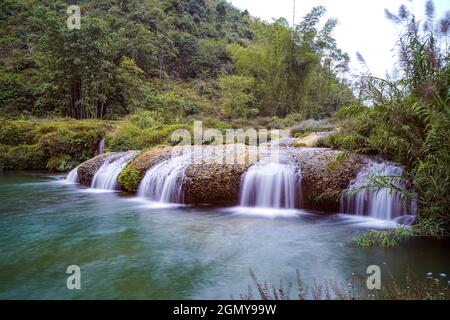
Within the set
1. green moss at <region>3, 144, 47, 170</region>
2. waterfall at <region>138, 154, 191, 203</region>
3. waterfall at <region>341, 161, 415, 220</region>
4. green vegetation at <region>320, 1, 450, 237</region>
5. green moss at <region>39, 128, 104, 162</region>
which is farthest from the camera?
green moss at <region>39, 128, 104, 162</region>

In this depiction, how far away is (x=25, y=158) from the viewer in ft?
50.3

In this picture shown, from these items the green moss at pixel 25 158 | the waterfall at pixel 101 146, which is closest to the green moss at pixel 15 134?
the green moss at pixel 25 158

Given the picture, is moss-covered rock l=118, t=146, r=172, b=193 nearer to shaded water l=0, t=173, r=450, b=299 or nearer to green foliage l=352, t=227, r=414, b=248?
shaded water l=0, t=173, r=450, b=299

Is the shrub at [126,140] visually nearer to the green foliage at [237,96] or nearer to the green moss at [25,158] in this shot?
the green moss at [25,158]

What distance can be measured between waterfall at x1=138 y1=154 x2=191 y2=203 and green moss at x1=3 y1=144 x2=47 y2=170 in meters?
8.97

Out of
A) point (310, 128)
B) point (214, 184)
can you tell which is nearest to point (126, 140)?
point (310, 128)

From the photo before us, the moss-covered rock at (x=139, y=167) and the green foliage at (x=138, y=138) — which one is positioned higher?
the green foliage at (x=138, y=138)

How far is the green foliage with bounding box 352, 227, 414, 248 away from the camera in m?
4.41

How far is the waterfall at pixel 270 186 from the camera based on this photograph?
711 cm

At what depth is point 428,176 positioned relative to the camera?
4324 millimetres

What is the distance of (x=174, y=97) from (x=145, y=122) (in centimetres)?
632

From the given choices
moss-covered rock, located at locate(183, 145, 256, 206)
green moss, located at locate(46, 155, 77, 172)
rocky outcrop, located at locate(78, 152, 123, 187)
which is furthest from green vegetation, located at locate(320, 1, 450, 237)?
green moss, located at locate(46, 155, 77, 172)
